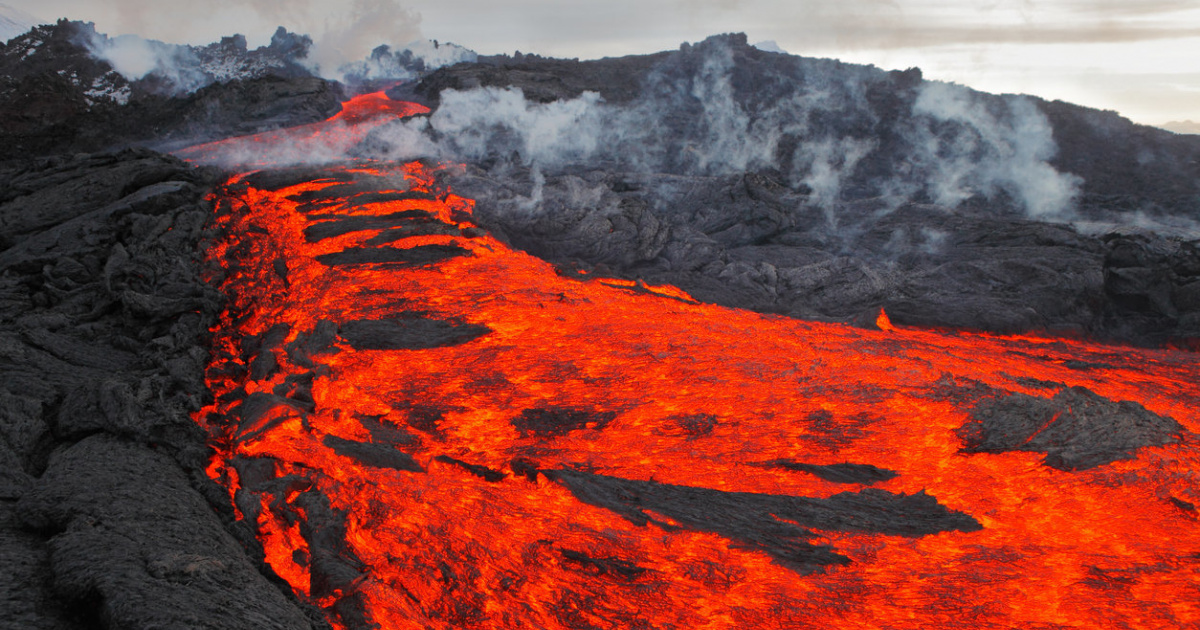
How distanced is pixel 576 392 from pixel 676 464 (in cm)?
194

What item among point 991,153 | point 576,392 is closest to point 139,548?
point 576,392

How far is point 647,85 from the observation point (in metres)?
26.1

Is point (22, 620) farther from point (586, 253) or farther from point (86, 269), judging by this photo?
point (586, 253)

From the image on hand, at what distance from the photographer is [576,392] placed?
31.4 ft

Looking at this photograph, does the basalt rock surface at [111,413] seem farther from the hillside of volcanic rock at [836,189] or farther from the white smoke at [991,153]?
the white smoke at [991,153]

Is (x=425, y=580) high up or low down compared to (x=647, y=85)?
down

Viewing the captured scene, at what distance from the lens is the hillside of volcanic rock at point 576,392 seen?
6535 millimetres

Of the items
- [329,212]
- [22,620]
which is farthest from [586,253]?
[22,620]

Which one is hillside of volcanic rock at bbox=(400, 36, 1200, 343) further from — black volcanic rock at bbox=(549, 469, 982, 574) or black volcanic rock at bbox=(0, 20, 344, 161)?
black volcanic rock at bbox=(549, 469, 982, 574)

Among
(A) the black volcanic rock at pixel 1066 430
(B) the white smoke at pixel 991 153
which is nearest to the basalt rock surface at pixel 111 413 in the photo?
(A) the black volcanic rock at pixel 1066 430

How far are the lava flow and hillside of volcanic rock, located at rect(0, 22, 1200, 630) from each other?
5cm

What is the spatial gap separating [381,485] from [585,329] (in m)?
4.32

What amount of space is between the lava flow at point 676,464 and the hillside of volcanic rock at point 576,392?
0.05 metres

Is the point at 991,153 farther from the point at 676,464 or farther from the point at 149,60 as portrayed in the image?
the point at 149,60
